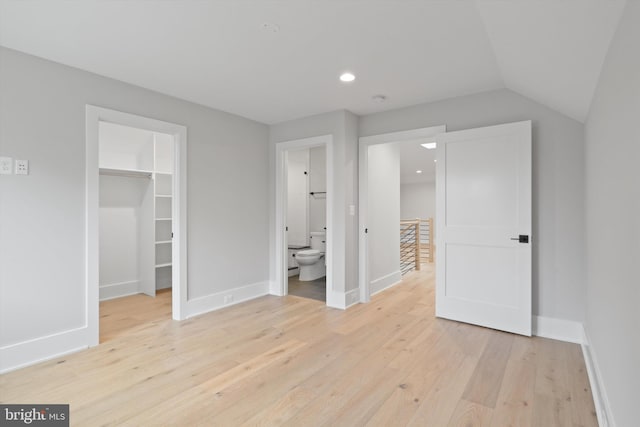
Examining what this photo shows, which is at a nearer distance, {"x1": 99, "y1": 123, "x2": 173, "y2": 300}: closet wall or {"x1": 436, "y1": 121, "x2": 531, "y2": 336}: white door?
{"x1": 436, "y1": 121, "x2": 531, "y2": 336}: white door

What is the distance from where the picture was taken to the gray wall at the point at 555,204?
293 centimetres

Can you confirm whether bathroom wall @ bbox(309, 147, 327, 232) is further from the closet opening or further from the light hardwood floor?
the light hardwood floor

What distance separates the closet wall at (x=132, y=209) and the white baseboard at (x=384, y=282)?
296 centimetres

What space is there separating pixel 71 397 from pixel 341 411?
5.69ft

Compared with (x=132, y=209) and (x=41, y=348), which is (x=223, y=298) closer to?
(x=41, y=348)

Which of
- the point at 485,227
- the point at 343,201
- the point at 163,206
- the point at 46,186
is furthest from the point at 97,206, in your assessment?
the point at 485,227

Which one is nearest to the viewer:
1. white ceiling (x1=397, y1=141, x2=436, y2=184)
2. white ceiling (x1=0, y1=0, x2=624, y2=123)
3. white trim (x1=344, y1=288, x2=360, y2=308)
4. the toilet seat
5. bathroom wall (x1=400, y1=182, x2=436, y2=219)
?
white ceiling (x1=0, y1=0, x2=624, y2=123)

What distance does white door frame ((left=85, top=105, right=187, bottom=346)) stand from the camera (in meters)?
2.87

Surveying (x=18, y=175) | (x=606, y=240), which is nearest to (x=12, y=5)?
(x=18, y=175)

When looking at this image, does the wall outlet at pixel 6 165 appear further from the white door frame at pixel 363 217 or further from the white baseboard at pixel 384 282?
the white baseboard at pixel 384 282

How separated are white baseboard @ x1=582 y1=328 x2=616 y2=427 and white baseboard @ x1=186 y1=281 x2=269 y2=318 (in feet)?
11.6

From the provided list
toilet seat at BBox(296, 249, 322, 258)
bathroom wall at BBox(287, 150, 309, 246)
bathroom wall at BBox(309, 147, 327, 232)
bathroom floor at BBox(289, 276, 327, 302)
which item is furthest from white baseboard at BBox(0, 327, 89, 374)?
bathroom wall at BBox(309, 147, 327, 232)

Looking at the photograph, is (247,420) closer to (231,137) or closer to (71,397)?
(71,397)

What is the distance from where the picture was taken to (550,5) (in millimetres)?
1618
